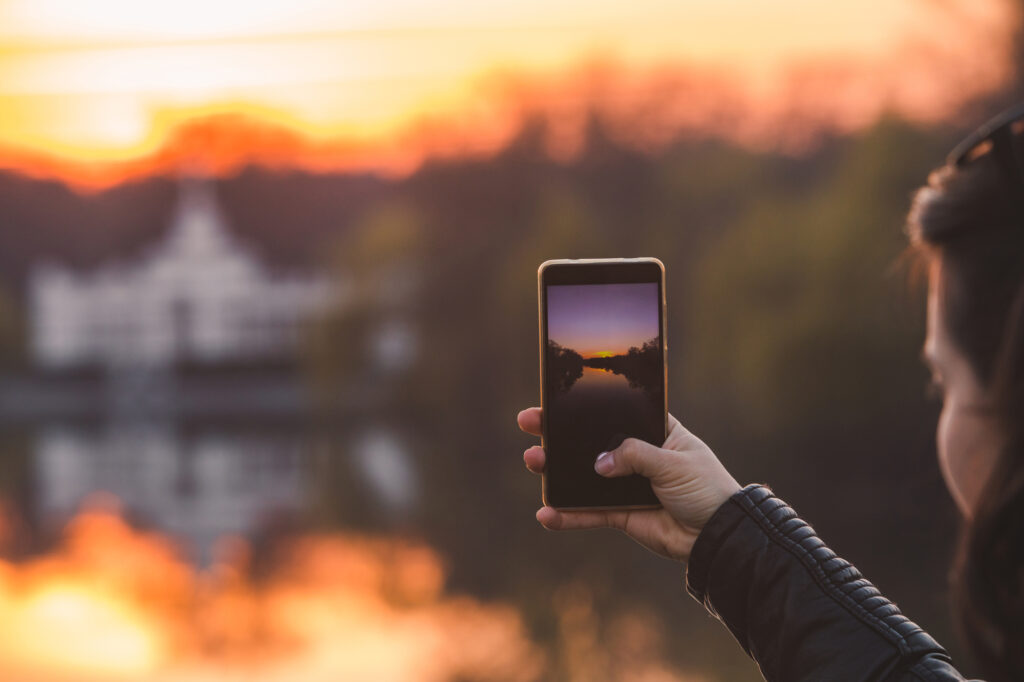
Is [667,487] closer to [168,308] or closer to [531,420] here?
[531,420]

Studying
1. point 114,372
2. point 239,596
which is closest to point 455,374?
point 239,596

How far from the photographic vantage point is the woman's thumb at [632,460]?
1475mm

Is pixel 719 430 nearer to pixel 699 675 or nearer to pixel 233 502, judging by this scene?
pixel 233 502

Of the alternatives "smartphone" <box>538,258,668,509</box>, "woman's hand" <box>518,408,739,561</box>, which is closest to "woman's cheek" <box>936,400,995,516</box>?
"woman's hand" <box>518,408,739,561</box>

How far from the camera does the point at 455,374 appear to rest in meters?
23.2

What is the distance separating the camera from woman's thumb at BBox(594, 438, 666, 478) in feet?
4.84

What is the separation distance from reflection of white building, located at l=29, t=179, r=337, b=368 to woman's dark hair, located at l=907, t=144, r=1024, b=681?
132 feet

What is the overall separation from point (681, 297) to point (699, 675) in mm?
14769

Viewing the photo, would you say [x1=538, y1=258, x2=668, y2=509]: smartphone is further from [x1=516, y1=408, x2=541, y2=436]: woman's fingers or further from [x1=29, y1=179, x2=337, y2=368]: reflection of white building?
[x1=29, y1=179, x2=337, y2=368]: reflection of white building

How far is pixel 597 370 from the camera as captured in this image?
1598mm

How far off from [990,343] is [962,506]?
21 cm

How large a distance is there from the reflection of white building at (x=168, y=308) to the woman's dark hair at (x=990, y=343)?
40375mm

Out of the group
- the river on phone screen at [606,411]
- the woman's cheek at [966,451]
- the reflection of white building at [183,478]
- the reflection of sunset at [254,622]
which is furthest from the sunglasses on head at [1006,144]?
the reflection of white building at [183,478]

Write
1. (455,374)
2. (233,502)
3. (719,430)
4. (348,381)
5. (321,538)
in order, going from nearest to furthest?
1. (321,538)
2. (233,502)
3. (719,430)
4. (455,374)
5. (348,381)
